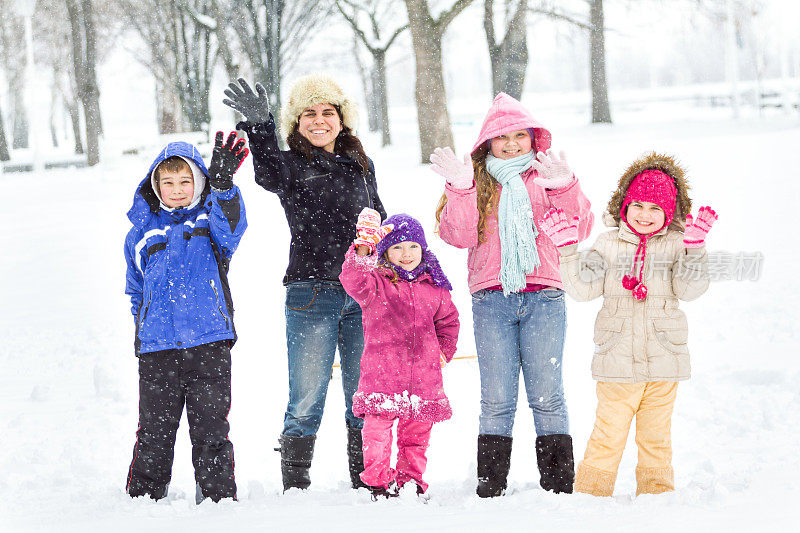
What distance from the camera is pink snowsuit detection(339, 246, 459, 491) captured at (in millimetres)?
3910

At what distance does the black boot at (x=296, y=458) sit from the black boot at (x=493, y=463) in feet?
2.62

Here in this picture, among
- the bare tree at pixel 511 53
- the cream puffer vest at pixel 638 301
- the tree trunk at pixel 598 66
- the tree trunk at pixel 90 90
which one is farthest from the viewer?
the tree trunk at pixel 90 90

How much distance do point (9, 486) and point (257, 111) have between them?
7.82 ft

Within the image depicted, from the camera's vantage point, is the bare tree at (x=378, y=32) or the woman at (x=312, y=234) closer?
the woman at (x=312, y=234)

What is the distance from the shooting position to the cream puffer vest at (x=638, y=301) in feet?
12.3

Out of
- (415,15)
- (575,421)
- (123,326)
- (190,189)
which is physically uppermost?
(415,15)

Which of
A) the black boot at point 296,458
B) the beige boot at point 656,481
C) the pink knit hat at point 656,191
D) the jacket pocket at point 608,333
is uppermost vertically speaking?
the pink knit hat at point 656,191

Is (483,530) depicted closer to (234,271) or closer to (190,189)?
(190,189)

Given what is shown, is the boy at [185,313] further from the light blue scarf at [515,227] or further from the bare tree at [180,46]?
the bare tree at [180,46]

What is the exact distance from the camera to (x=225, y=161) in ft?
12.6

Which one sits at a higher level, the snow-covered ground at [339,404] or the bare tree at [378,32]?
the bare tree at [378,32]

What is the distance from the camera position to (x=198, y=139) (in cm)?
1953

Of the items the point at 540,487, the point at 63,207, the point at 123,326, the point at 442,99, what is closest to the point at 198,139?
the point at 63,207

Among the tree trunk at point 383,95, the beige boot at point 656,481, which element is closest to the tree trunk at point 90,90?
the tree trunk at point 383,95
